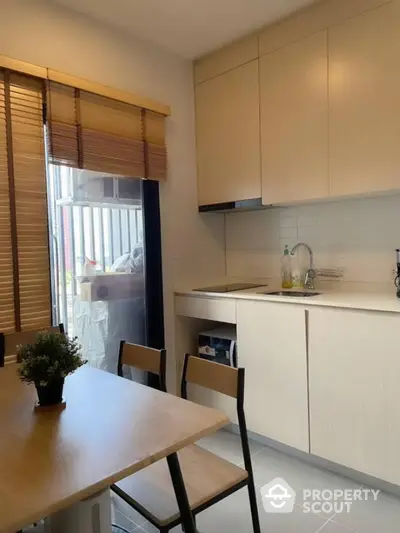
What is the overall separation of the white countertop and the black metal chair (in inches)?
31.1

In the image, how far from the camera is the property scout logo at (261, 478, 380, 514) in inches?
74.0

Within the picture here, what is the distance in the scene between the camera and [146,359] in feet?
5.97

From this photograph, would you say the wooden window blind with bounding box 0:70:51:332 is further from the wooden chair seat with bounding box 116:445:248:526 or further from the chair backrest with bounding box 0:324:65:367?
the wooden chair seat with bounding box 116:445:248:526

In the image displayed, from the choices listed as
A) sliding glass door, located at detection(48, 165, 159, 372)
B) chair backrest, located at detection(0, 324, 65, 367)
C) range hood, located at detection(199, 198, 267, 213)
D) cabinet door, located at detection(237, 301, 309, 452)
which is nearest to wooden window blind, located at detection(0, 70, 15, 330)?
chair backrest, located at detection(0, 324, 65, 367)

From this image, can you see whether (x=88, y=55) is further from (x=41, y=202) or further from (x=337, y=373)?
(x=337, y=373)

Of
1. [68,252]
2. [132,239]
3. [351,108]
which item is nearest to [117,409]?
[68,252]

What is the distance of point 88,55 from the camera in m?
2.39

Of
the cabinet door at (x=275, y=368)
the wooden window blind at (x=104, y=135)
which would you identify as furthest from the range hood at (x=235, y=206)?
the cabinet door at (x=275, y=368)

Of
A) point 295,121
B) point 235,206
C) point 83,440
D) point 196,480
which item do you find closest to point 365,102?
point 295,121

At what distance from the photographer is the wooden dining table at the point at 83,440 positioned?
836 mm

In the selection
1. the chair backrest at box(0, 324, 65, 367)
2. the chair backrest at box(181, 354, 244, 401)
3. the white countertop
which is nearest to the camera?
the chair backrest at box(181, 354, 244, 401)

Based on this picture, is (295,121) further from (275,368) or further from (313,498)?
(313,498)

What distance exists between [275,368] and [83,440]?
1.47m

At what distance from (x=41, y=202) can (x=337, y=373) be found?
175 centimetres
